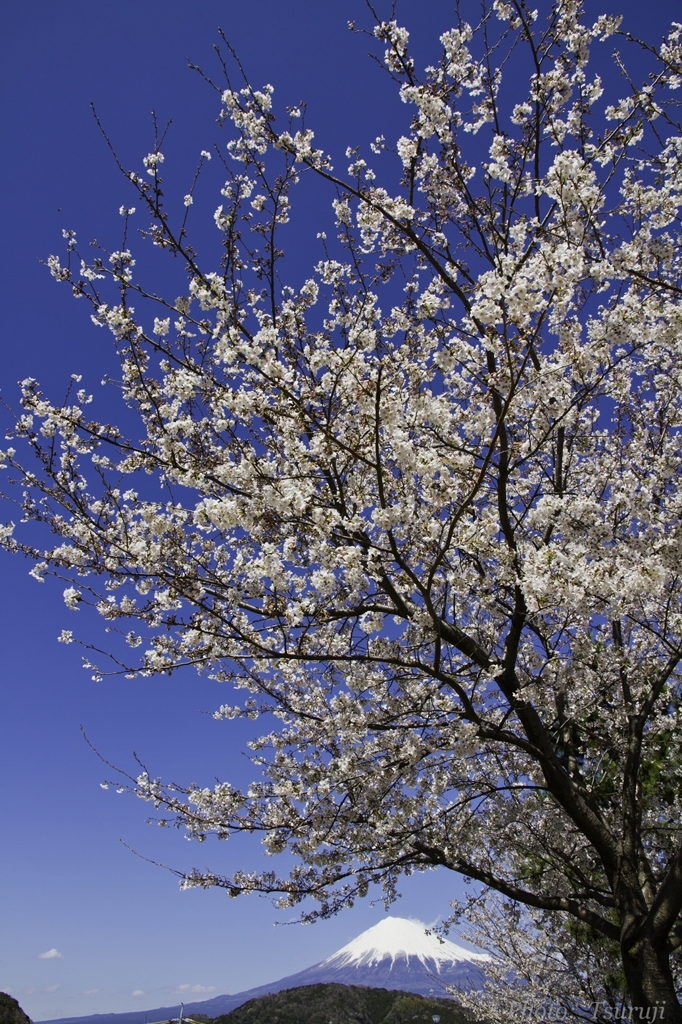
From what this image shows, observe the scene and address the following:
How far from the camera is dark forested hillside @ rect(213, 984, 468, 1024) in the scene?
4512cm

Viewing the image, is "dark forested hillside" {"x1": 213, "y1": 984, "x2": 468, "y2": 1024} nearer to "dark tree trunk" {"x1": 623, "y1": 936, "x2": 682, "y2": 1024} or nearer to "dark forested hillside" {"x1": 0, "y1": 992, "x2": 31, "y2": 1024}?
"dark forested hillside" {"x1": 0, "y1": 992, "x2": 31, "y2": 1024}

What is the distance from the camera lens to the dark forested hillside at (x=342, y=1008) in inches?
1777

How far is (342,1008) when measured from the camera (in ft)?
169

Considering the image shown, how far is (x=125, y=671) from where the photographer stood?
497 centimetres

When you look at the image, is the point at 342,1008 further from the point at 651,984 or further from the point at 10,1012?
the point at 651,984

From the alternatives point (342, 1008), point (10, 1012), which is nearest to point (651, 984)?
point (10, 1012)

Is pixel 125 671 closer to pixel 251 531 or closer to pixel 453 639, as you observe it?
pixel 251 531

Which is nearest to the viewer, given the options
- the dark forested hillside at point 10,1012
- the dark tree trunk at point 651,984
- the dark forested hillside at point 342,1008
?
the dark tree trunk at point 651,984

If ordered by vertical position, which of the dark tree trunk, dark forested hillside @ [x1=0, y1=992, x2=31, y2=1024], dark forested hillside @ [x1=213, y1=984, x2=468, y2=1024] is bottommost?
dark forested hillside @ [x1=213, y1=984, x2=468, y2=1024]

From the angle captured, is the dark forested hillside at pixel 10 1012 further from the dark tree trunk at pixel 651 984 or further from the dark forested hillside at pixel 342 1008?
the dark tree trunk at pixel 651 984

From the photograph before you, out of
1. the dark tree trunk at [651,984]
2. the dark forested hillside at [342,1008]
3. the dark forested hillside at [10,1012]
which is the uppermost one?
the dark tree trunk at [651,984]

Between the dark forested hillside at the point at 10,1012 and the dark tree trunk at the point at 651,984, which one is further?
the dark forested hillside at the point at 10,1012

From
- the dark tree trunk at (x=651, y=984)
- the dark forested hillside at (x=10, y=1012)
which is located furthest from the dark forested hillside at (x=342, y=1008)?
the dark tree trunk at (x=651, y=984)

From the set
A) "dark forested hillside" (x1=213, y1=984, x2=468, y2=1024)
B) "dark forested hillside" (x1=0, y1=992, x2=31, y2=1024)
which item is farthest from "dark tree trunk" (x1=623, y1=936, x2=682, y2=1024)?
"dark forested hillside" (x1=213, y1=984, x2=468, y2=1024)
